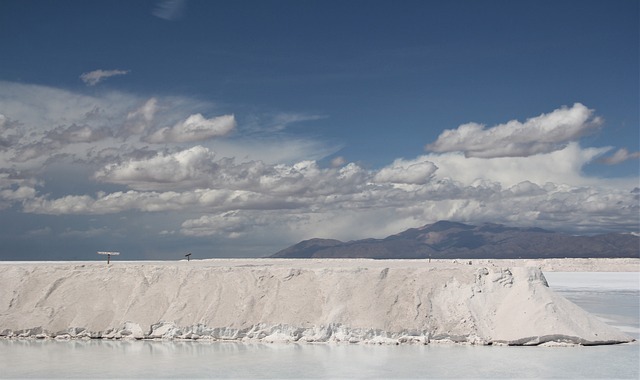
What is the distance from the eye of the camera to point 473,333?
23.4 meters

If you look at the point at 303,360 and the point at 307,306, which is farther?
the point at 307,306

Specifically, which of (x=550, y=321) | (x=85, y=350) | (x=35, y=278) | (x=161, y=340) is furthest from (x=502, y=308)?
(x=35, y=278)

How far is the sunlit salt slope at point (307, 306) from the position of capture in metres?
23.6

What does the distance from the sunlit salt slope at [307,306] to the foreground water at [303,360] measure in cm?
99

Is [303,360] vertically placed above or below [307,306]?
below

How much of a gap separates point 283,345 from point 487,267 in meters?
9.36

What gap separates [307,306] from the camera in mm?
24922

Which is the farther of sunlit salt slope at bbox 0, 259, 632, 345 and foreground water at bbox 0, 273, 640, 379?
sunlit salt slope at bbox 0, 259, 632, 345

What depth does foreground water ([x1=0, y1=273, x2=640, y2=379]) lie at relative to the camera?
17.7 m

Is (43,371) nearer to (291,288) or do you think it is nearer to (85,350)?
(85,350)

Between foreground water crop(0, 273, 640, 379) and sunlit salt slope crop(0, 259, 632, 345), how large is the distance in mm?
992

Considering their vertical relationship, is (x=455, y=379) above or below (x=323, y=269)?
below

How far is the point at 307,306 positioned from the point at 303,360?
5417 mm

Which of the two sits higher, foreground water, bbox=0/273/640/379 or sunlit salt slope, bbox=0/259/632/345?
sunlit salt slope, bbox=0/259/632/345
